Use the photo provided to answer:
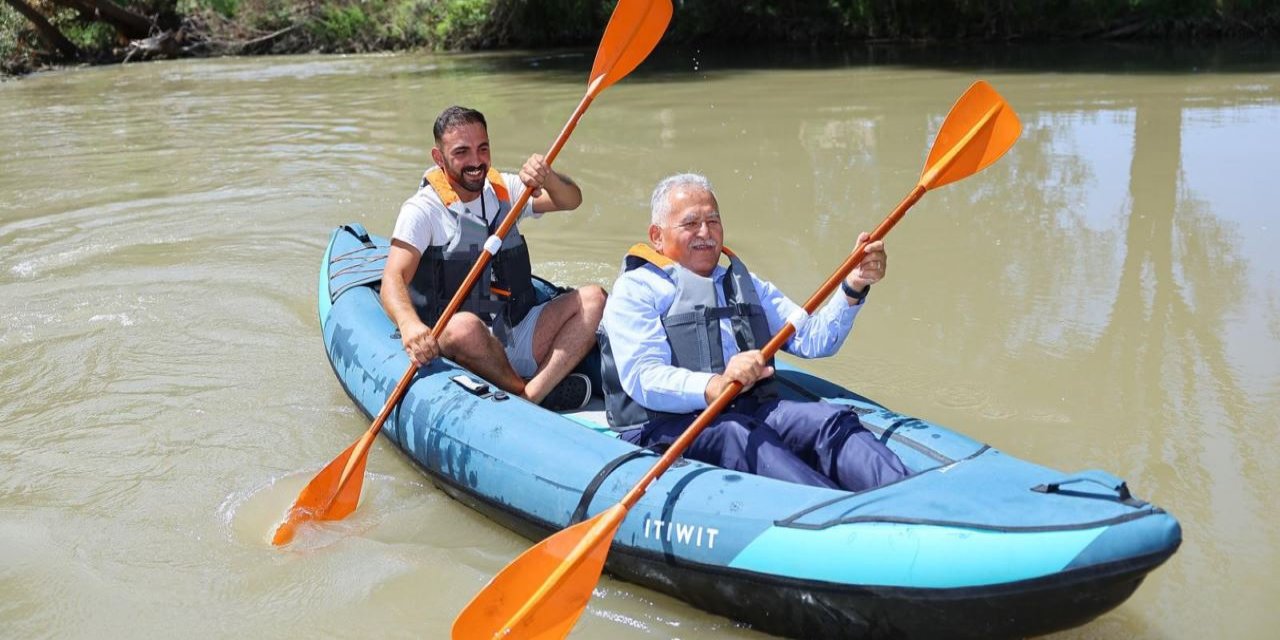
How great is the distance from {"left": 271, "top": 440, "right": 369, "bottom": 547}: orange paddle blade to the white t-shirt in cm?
74

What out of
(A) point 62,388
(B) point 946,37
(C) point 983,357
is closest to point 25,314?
(A) point 62,388

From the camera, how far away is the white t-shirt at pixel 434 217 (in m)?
3.73

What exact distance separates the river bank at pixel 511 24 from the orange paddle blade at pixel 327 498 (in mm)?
13607

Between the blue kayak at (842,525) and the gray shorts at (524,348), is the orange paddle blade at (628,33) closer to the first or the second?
the gray shorts at (524,348)

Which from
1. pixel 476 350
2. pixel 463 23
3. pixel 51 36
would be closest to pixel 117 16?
pixel 51 36

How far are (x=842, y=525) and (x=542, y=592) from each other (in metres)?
0.70

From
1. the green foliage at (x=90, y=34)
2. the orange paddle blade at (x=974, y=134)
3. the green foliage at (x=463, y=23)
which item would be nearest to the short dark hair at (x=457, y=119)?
the orange paddle blade at (x=974, y=134)

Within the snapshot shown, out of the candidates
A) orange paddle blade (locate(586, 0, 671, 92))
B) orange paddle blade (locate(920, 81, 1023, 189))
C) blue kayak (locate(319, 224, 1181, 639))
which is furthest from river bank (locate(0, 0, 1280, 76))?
blue kayak (locate(319, 224, 1181, 639))

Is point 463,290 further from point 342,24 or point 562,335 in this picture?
point 342,24

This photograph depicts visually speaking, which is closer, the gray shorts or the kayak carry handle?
the kayak carry handle

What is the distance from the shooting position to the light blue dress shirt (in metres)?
2.99

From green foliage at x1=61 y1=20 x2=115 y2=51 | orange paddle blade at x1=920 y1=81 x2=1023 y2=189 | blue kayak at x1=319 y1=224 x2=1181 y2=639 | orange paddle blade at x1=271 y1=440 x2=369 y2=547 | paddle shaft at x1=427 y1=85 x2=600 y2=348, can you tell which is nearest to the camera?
blue kayak at x1=319 y1=224 x2=1181 y2=639

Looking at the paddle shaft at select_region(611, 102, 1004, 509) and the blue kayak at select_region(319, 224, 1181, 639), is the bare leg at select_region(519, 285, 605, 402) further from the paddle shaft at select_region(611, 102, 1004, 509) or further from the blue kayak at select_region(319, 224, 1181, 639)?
the paddle shaft at select_region(611, 102, 1004, 509)

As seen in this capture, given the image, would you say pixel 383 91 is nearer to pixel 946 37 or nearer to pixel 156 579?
pixel 946 37
